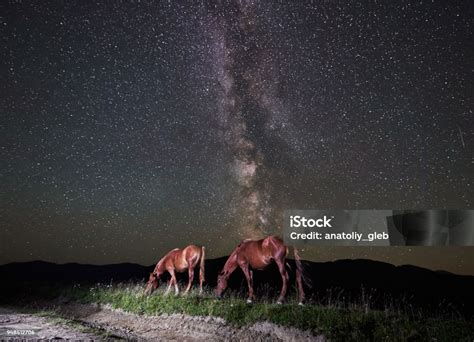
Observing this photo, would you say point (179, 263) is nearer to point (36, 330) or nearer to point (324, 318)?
point (36, 330)

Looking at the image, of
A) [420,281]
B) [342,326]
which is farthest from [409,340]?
[420,281]

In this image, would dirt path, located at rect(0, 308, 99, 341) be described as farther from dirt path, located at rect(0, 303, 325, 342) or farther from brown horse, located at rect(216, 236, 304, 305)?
brown horse, located at rect(216, 236, 304, 305)

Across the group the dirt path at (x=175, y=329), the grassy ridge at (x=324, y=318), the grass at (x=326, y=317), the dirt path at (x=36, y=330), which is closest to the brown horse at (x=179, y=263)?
the grass at (x=326, y=317)

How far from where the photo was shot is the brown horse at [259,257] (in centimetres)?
1345

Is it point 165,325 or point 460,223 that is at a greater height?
point 460,223

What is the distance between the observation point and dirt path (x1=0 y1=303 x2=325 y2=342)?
1032 cm

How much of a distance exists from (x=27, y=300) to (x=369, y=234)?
17.1 metres

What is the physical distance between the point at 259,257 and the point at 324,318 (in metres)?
4.09

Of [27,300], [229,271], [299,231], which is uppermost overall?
[299,231]

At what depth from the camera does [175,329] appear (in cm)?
1223

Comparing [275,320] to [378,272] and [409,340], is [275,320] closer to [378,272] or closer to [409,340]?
[409,340]

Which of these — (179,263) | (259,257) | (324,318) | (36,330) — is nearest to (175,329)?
(259,257)

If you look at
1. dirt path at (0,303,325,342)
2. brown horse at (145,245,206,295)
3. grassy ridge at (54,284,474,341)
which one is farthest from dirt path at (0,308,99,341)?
brown horse at (145,245,206,295)

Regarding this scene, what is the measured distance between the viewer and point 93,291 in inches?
738
